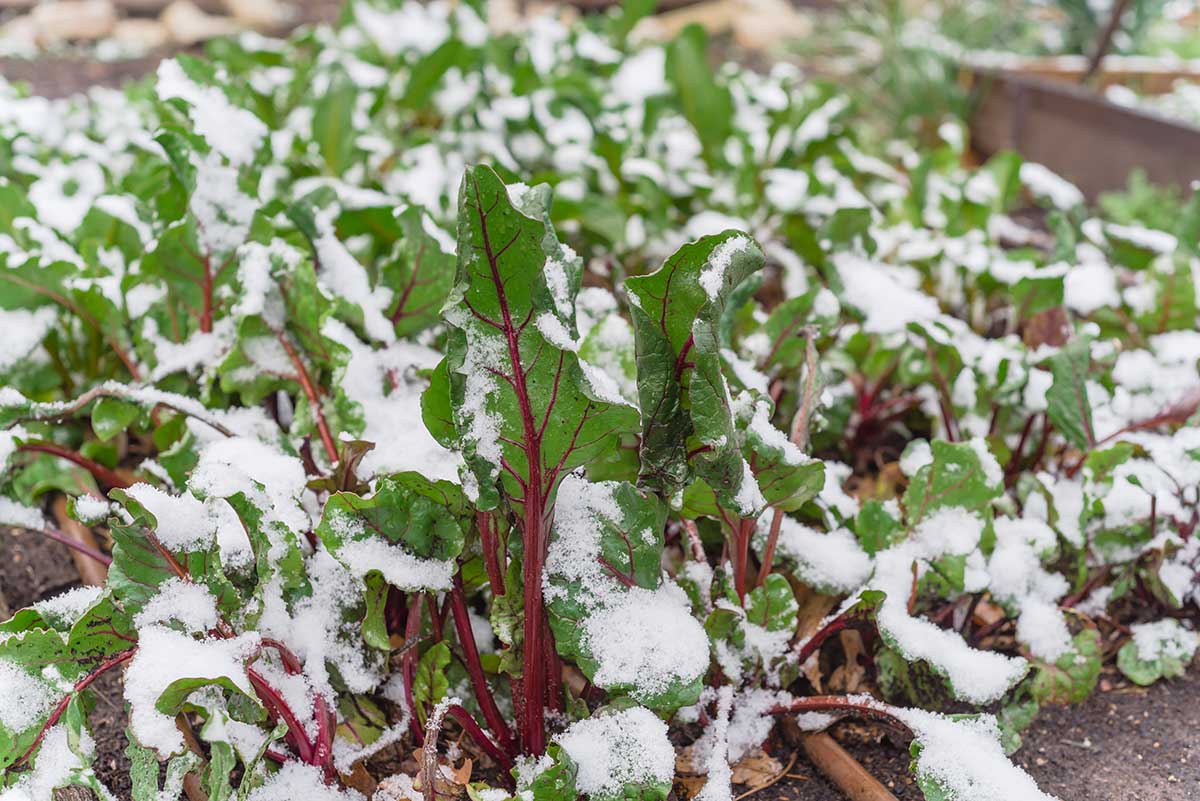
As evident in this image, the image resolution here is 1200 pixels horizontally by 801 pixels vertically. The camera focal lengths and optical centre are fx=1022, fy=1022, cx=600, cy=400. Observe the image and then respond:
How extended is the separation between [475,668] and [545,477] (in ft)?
0.90

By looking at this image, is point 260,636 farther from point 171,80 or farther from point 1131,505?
point 1131,505

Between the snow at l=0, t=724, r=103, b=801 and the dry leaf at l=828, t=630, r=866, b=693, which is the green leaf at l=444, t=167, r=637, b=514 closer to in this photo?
the snow at l=0, t=724, r=103, b=801

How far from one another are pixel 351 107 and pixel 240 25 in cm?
551

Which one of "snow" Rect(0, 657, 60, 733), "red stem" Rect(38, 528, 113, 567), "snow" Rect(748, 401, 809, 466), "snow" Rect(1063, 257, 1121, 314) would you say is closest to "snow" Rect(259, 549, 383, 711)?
"snow" Rect(0, 657, 60, 733)

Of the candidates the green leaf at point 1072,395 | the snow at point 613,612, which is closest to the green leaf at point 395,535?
the snow at point 613,612

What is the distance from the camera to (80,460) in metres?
1.43

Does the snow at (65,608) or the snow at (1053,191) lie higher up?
the snow at (1053,191)

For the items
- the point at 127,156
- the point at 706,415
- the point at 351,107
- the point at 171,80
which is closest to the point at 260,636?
the point at 706,415

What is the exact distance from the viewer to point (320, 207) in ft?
5.35

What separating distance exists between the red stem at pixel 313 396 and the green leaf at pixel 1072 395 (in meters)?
1.03

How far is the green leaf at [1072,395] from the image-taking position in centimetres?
148

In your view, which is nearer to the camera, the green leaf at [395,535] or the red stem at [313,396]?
the green leaf at [395,535]

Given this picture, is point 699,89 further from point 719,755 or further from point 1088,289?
point 719,755

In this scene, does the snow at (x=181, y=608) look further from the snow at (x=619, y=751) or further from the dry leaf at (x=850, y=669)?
the dry leaf at (x=850, y=669)
